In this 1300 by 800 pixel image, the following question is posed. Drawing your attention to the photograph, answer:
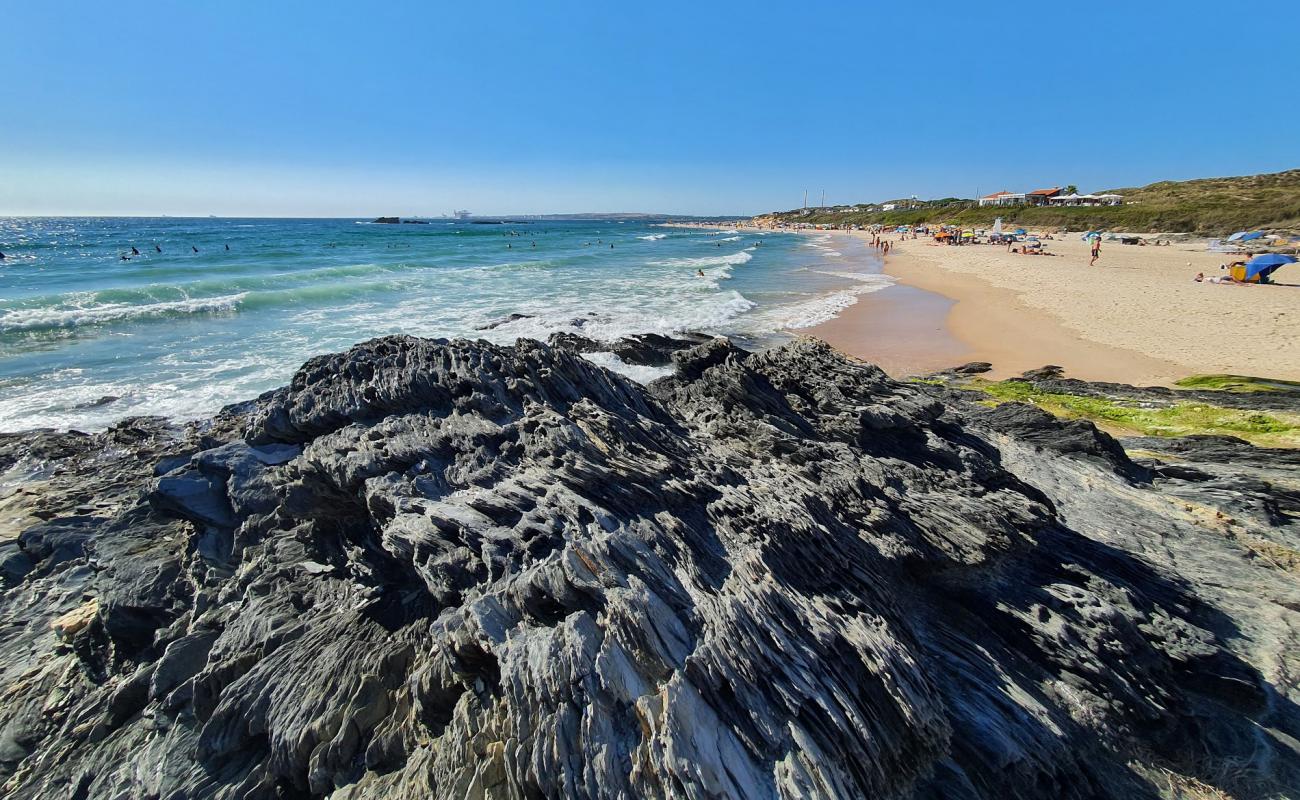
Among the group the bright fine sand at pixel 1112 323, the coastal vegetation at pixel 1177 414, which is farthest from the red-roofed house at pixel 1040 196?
the coastal vegetation at pixel 1177 414

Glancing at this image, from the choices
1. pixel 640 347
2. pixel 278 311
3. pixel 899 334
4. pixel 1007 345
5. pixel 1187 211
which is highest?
pixel 1187 211

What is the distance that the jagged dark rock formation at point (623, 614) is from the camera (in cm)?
346

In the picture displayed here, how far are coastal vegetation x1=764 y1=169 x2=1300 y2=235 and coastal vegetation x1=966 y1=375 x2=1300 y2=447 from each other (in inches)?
2398

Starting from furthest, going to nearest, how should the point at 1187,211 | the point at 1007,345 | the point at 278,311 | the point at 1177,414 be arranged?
the point at 1187,211 → the point at 278,311 → the point at 1007,345 → the point at 1177,414

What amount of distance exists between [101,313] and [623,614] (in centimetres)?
3152

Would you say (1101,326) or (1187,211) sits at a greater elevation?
(1187,211)

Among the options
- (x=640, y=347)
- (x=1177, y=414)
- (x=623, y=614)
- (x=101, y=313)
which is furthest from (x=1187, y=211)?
(x=101, y=313)

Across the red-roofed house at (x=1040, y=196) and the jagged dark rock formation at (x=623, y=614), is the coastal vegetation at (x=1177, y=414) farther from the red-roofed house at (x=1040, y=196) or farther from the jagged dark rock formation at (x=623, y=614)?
the red-roofed house at (x=1040, y=196)

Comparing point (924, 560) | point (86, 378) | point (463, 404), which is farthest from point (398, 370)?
point (86, 378)

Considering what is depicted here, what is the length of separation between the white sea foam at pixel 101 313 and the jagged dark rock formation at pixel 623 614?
2202cm

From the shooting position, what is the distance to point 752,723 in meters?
3.33

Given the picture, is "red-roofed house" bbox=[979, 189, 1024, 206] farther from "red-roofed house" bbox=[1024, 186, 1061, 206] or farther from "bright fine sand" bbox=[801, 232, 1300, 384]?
"bright fine sand" bbox=[801, 232, 1300, 384]

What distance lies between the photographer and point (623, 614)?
368cm

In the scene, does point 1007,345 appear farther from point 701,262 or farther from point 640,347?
point 701,262
